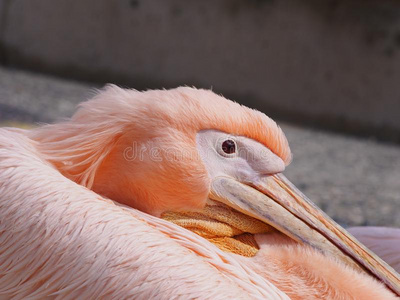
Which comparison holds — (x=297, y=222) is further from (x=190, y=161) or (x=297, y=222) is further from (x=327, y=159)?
(x=327, y=159)

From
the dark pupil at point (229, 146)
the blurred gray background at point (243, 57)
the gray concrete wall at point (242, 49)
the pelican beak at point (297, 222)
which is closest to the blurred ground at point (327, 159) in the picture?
the blurred gray background at point (243, 57)

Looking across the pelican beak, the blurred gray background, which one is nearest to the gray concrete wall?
the blurred gray background

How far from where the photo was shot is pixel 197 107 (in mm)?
1684

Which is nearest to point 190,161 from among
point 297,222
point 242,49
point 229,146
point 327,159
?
point 229,146

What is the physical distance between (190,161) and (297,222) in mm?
339

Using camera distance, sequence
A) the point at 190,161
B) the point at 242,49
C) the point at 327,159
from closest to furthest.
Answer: the point at 190,161 < the point at 327,159 < the point at 242,49

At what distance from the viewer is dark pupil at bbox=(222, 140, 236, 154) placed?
5.65ft

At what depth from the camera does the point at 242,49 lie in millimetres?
7555

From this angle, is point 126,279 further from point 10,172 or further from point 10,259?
point 10,172

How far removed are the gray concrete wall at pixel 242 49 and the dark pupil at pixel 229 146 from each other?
18.9 feet

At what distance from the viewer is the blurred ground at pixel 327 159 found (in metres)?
4.46

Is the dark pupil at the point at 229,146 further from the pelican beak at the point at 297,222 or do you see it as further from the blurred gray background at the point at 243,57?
the blurred gray background at the point at 243,57

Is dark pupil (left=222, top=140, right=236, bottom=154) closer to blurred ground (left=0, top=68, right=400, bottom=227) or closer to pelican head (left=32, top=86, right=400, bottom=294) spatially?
pelican head (left=32, top=86, right=400, bottom=294)

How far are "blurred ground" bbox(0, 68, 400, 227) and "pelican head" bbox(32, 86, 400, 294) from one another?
2.28 meters
